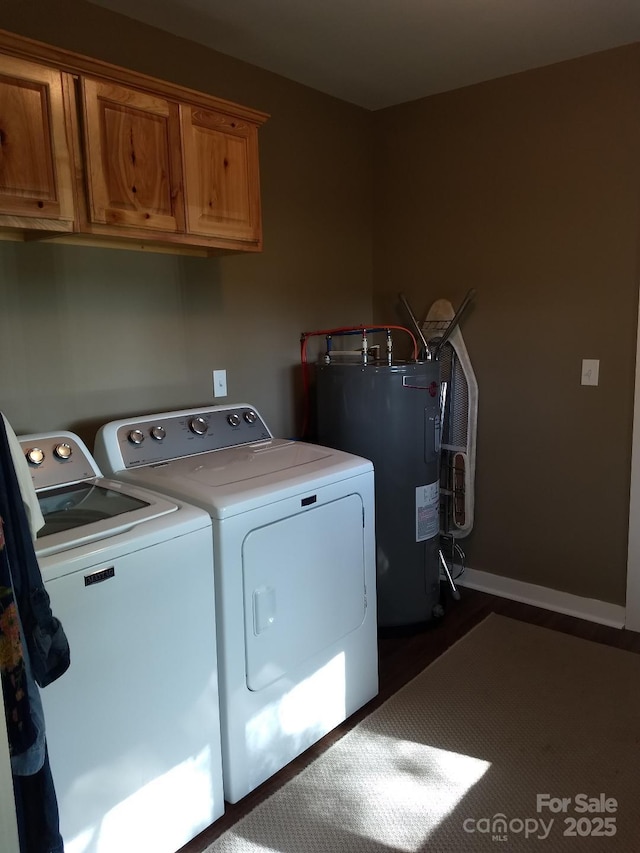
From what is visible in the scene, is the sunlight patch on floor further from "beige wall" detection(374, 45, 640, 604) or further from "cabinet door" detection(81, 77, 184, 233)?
"cabinet door" detection(81, 77, 184, 233)

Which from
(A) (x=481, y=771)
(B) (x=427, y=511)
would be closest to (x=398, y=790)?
(A) (x=481, y=771)

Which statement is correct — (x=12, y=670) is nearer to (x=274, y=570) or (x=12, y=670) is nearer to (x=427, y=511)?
(x=274, y=570)

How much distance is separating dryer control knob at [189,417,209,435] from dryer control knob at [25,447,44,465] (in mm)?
568

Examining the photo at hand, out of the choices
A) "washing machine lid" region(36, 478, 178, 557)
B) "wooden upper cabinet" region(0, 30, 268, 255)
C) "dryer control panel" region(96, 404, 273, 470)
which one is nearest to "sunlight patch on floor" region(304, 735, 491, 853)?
"washing machine lid" region(36, 478, 178, 557)

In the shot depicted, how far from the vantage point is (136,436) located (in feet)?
7.34

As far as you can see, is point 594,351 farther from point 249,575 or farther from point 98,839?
point 98,839

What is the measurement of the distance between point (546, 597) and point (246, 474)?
1.78 metres

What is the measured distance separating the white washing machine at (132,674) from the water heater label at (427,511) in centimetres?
124

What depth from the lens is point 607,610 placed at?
116 inches

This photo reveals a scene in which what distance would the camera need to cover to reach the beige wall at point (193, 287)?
2.13 meters

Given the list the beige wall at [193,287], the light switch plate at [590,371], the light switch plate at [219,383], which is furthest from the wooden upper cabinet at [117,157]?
the light switch plate at [590,371]

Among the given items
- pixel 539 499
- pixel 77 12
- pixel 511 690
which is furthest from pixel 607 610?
pixel 77 12

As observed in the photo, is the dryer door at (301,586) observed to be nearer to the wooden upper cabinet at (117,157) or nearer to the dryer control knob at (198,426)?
the dryer control knob at (198,426)

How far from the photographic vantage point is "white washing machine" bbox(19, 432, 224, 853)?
1.50 metres
